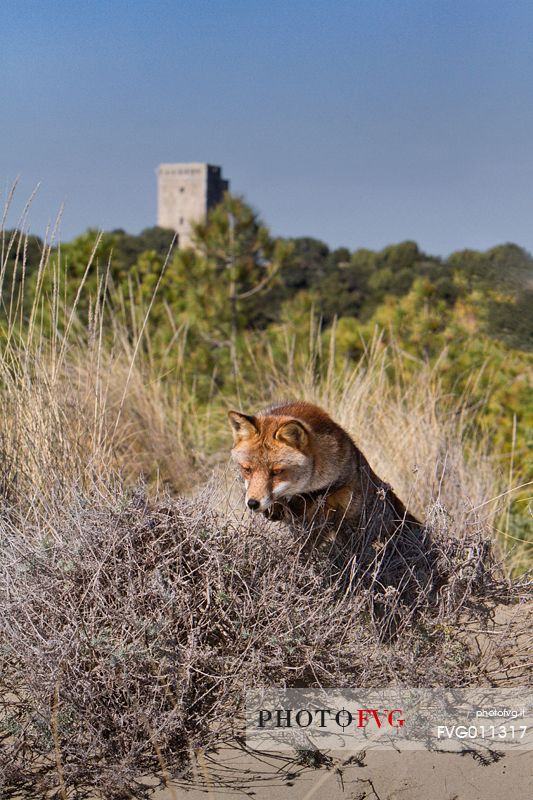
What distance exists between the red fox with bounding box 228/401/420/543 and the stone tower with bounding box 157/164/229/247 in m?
64.0

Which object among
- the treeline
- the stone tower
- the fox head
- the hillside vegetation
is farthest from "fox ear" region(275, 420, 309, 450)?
the stone tower

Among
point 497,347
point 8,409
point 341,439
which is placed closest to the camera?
point 341,439

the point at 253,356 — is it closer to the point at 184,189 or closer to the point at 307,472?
the point at 307,472

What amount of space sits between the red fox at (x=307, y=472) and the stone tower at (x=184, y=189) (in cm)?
6403

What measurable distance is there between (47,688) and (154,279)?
972cm

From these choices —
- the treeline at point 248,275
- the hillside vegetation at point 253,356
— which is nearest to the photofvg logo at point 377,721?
the hillside vegetation at point 253,356

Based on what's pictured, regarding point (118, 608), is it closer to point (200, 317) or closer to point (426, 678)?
point (426, 678)

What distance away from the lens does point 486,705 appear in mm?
3637

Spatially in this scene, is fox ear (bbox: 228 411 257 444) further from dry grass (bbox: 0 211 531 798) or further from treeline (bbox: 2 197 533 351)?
treeline (bbox: 2 197 533 351)

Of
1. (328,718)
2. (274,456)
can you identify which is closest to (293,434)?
(274,456)

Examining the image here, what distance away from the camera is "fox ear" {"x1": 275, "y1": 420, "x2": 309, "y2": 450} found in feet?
12.3

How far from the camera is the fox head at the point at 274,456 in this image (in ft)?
12.0

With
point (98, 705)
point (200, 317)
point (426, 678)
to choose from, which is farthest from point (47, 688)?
point (200, 317)

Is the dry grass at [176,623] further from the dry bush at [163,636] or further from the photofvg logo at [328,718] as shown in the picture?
the photofvg logo at [328,718]
